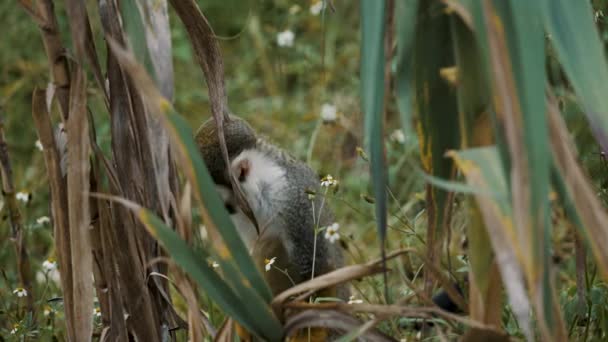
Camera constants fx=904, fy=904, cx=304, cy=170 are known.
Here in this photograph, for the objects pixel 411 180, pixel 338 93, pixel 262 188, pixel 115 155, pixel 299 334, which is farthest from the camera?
pixel 338 93

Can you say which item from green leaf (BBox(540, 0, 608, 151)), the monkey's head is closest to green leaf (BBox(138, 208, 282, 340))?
green leaf (BBox(540, 0, 608, 151))

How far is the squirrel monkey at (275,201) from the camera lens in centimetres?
283

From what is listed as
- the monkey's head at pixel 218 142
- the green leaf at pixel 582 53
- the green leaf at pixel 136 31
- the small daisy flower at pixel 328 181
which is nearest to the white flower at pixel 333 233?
the small daisy flower at pixel 328 181

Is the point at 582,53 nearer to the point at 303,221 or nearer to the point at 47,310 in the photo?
the point at 47,310

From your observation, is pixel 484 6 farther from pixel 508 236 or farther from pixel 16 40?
pixel 16 40

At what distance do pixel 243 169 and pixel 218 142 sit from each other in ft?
0.77

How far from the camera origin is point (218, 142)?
2771 millimetres

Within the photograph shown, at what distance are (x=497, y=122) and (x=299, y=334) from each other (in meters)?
1.26

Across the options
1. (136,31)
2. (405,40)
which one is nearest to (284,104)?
(136,31)

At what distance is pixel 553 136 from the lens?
4.25 feet

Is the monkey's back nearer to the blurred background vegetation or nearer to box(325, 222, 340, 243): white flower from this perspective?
the blurred background vegetation

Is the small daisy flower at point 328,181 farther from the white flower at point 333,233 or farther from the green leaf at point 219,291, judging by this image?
the green leaf at point 219,291

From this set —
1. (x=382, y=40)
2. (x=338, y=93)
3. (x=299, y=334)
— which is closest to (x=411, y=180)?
(x=338, y=93)

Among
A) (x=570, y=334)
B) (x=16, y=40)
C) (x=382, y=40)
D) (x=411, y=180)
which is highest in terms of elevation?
(x=16, y=40)
